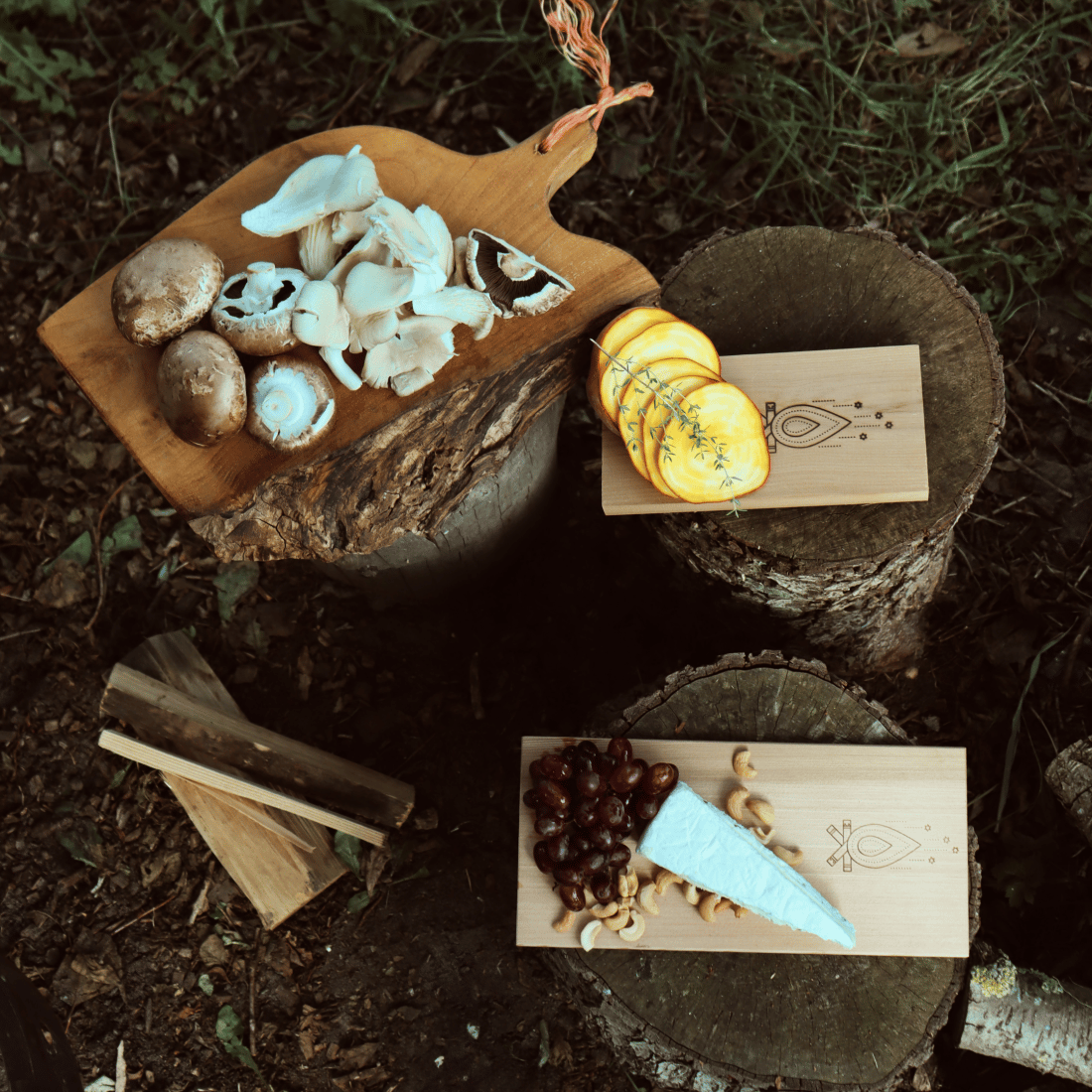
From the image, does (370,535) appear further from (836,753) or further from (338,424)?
(836,753)

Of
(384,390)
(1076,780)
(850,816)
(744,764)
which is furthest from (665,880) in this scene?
(384,390)

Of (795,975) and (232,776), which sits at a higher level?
(232,776)

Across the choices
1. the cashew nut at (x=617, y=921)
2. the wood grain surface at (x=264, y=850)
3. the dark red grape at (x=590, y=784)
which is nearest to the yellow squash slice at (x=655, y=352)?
the dark red grape at (x=590, y=784)

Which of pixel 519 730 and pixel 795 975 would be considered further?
pixel 519 730

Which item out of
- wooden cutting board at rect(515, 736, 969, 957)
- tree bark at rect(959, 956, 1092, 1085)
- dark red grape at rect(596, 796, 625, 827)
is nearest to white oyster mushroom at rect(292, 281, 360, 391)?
wooden cutting board at rect(515, 736, 969, 957)

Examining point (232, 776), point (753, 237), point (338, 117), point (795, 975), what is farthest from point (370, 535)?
point (338, 117)

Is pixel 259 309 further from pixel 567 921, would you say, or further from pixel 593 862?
pixel 567 921

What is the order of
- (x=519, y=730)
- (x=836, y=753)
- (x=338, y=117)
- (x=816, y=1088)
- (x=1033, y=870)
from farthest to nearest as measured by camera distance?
(x=338, y=117) → (x=519, y=730) → (x=1033, y=870) → (x=836, y=753) → (x=816, y=1088)
